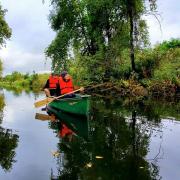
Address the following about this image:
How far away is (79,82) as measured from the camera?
32.1 metres

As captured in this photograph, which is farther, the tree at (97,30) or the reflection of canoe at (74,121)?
the tree at (97,30)

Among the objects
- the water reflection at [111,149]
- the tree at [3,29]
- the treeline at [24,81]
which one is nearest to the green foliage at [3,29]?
the tree at [3,29]

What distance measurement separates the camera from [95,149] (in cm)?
1067

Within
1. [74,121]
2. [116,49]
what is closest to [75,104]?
[74,121]

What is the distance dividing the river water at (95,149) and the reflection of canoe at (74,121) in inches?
2.6

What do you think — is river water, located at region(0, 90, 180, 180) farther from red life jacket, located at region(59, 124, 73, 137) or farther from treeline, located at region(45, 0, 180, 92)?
treeline, located at region(45, 0, 180, 92)

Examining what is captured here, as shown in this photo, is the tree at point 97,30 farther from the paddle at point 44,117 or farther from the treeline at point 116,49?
the paddle at point 44,117

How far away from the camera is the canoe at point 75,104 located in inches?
655

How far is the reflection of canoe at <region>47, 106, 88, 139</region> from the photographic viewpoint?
13.9 metres

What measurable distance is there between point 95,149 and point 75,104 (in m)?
6.66

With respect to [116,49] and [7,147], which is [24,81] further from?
[7,147]

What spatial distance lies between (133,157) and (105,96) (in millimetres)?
20626

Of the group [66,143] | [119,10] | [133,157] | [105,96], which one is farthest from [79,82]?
[133,157]

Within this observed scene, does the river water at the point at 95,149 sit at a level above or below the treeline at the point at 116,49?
below
